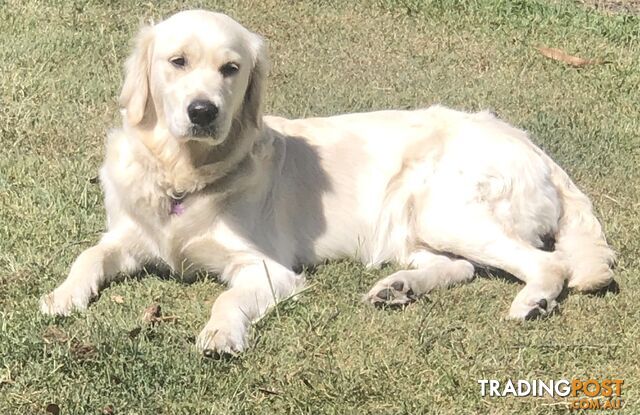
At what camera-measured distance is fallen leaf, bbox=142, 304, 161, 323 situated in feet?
13.3

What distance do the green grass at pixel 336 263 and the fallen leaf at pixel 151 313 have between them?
0.03 m

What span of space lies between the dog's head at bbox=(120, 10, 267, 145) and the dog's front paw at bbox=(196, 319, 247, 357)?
0.89 metres

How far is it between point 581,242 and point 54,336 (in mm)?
2567

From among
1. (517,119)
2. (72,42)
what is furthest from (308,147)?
(72,42)

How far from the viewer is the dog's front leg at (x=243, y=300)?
150 inches

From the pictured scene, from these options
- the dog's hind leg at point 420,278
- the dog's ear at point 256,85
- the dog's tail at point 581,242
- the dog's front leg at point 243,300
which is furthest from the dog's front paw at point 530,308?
the dog's ear at point 256,85

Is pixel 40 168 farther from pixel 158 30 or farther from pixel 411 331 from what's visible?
pixel 411 331

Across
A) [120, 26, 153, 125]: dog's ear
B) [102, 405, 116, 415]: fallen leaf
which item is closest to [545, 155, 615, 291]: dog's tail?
[120, 26, 153, 125]: dog's ear

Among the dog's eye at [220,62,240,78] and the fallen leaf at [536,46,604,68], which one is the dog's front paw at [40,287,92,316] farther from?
the fallen leaf at [536,46,604,68]

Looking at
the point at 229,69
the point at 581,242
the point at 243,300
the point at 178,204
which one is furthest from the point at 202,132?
the point at 581,242

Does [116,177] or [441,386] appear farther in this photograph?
[116,177]

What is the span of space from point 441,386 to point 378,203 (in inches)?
62.9

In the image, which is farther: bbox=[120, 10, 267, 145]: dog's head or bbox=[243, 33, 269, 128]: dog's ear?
bbox=[243, 33, 269, 128]: dog's ear

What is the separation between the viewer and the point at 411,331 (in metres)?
4.13
